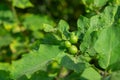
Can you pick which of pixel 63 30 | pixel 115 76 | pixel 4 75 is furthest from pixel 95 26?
pixel 4 75

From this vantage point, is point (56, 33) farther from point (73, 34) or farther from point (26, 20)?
point (26, 20)

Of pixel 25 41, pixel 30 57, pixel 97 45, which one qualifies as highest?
pixel 97 45

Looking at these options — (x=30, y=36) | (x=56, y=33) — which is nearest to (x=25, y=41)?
(x=30, y=36)

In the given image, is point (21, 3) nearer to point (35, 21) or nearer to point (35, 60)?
point (35, 21)

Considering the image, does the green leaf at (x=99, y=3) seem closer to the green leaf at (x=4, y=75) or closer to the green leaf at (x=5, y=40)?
the green leaf at (x=4, y=75)

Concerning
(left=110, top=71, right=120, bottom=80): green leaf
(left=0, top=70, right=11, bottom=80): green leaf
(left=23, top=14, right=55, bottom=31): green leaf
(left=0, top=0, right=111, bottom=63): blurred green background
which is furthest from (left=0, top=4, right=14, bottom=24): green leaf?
(left=110, top=71, right=120, bottom=80): green leaf

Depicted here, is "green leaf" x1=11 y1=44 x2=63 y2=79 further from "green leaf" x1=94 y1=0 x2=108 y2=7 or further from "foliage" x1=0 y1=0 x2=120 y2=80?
"green leaf" x1=94 y1=0 x2=108 y2=7

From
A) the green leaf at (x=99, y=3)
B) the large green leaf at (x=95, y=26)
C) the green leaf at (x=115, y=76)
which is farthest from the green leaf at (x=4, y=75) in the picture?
the green leaf at (x=115, y=76)
